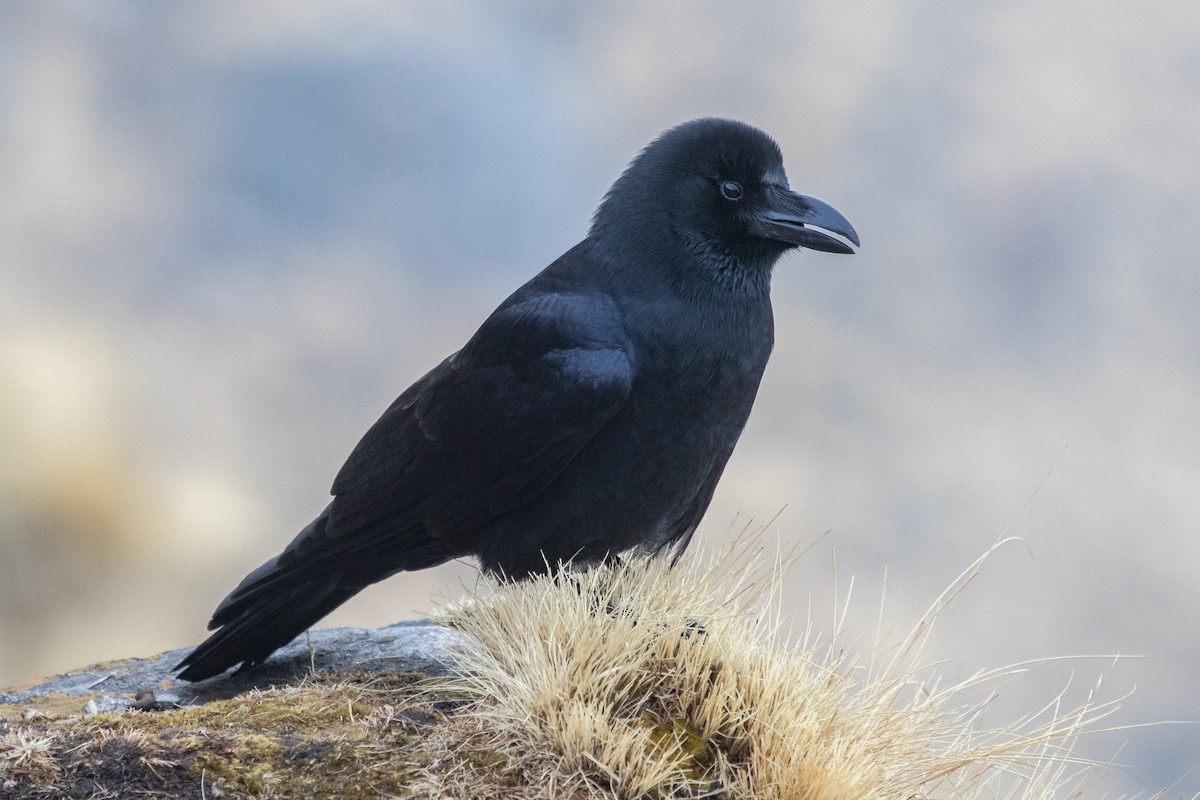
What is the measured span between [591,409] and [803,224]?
1.31 metres

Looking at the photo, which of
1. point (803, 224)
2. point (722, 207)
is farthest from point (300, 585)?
point (803, 224)

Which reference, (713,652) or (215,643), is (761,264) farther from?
(215,643)

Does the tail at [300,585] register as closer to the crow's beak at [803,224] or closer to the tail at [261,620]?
the tail at [261,620]

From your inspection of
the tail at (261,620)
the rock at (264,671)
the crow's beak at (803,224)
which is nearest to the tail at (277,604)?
the tail at (261,620)

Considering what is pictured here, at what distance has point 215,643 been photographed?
4.95m

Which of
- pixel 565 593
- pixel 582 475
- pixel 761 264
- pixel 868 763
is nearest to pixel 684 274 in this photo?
pixel 761 264

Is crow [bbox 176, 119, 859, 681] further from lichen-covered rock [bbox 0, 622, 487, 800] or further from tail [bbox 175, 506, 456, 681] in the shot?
lichen-covered rock [bbox 0, 622, 487, 800]

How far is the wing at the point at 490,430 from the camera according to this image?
4488 millimetres

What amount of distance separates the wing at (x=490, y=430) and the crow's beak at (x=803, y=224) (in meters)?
0.81

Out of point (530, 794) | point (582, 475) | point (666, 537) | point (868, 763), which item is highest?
point (582, 475)

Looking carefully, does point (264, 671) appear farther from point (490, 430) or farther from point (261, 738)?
Answer: point (490, 430)

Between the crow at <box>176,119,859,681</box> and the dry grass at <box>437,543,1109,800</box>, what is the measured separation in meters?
0.44

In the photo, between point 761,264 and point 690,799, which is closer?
point 690,799

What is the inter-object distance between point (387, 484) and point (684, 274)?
1541 mm
